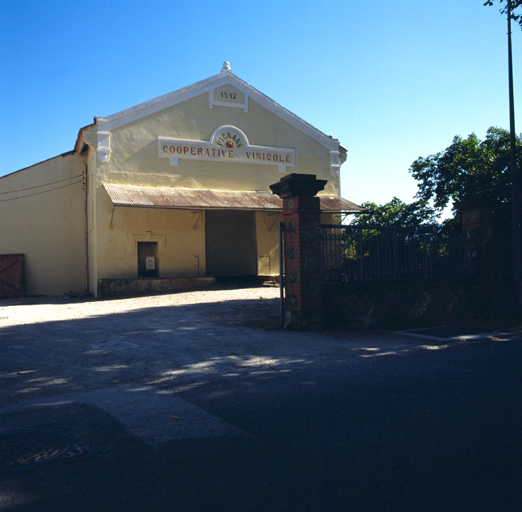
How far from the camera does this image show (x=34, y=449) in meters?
3.59

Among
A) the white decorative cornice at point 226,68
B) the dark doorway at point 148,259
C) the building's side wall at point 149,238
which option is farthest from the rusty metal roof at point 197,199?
the white decorative cornice at point 226,68

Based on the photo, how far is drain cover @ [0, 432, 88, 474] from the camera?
3338mm

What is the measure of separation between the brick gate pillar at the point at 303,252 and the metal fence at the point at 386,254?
352 millimetres

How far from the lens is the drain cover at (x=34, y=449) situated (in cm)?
334

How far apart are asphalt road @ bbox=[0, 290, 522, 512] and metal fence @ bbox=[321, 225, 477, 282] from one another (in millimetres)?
2755

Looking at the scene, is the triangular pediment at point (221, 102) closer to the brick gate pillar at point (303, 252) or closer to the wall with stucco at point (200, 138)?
the wall with stucco at point (200, 138)

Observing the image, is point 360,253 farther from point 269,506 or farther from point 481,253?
point 269,506

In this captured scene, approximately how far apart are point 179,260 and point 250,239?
4.28 m

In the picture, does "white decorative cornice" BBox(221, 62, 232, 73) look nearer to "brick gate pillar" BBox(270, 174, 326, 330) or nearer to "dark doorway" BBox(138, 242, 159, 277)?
"dark doorway" BBox(138, 242, 159, 277)

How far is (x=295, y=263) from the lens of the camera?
9492 millimetres

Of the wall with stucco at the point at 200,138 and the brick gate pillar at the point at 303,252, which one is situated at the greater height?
the wall with stucco at the point at 200,138

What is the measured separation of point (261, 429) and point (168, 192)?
15.7 metres

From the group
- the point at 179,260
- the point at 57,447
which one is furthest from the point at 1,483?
the point at 179,260

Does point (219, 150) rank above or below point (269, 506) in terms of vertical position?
above
